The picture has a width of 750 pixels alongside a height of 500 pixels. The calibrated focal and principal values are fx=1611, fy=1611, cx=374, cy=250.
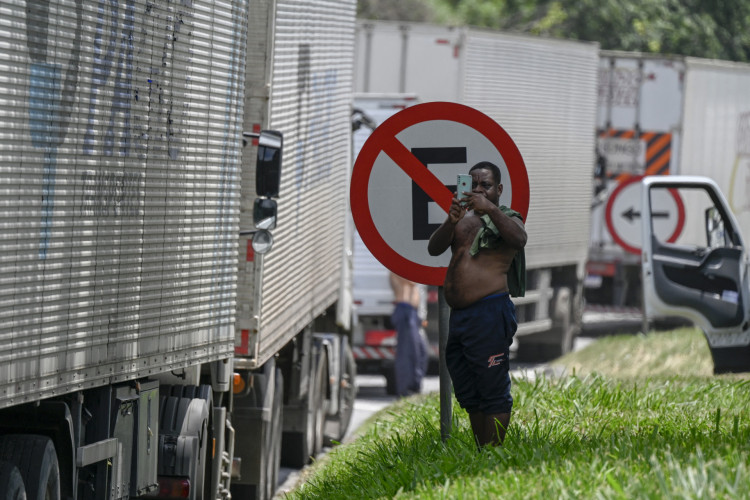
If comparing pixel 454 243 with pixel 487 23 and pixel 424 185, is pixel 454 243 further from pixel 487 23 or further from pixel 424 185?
pixel 487 23

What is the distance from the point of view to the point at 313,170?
11.8m

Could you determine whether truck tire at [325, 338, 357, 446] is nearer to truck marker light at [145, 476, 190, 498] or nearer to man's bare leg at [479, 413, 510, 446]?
truck marker light at [145, 476, 190, 498]

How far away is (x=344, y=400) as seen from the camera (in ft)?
47.3

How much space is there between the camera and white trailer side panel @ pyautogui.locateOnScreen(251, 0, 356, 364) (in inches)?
395

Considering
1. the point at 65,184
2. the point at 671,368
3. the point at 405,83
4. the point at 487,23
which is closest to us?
the point at 65,184

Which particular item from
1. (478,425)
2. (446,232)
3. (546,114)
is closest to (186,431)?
(478,425)

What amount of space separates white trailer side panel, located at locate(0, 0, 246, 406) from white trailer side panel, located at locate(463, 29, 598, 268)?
1021cm

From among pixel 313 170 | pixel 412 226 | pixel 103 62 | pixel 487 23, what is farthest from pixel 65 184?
pixel 487 23

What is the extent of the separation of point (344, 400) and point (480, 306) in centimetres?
763

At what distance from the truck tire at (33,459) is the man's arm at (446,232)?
1841mm

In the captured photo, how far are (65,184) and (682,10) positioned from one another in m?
32.6

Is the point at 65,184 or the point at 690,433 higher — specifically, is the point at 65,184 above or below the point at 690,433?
above

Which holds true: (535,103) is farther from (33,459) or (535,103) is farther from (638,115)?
(33,459)

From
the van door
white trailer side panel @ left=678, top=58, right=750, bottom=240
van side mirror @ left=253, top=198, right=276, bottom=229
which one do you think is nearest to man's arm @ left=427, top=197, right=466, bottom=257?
van side mirror @ left=253, top=198, right=276, bottom=229
